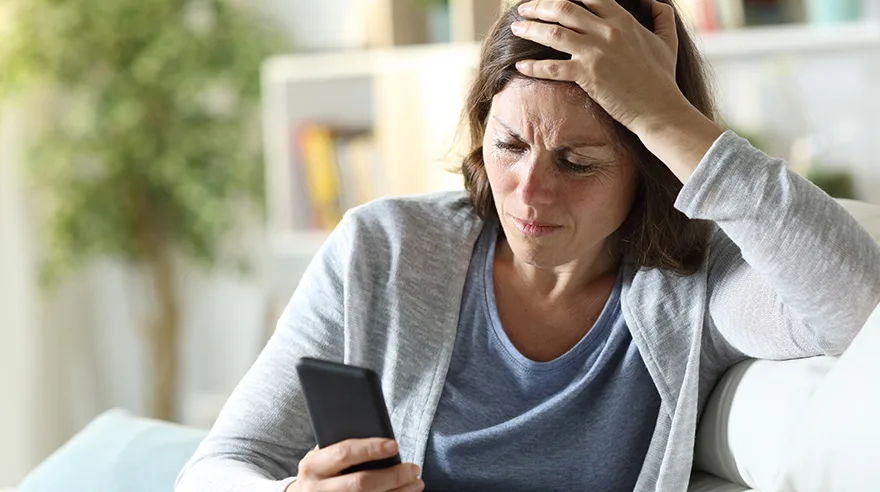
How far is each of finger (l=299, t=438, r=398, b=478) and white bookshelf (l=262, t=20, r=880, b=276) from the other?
163 cm

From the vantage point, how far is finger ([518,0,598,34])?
3.63 ft

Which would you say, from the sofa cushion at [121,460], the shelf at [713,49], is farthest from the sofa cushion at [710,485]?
the shelf at [713,49]

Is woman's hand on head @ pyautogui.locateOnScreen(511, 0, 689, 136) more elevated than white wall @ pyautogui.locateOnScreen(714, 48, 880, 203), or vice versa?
woman's hand on head @ pyautogui.locateOnScreen(511, 0, 689, 136)

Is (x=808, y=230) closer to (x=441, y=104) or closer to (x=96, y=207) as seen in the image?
(x=441, y=104)

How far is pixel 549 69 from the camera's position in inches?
45.1

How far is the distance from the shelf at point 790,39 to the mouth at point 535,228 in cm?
142

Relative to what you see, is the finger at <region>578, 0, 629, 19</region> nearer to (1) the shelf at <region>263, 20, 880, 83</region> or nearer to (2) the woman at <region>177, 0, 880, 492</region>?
(2) the woman at <region>177, 0, 880, 492</region>

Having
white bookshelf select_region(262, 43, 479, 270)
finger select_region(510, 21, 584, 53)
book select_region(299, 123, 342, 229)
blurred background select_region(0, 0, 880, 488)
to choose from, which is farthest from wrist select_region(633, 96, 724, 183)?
book select_region(299, 123, 342, 229)

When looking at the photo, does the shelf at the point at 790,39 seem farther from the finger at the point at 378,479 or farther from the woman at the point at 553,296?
the finger at the point at 378,479

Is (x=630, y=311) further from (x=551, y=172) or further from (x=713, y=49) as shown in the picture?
(x=713, y=49)

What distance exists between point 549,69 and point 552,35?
39 mm

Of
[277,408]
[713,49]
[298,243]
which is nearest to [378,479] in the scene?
[277,408]

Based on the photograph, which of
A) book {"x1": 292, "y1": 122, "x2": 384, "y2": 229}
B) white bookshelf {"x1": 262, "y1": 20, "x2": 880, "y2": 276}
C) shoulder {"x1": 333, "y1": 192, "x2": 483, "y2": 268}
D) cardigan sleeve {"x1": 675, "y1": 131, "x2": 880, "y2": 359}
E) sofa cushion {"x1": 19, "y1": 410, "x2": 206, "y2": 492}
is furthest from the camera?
book {"x1": 292, "y1": 122, "x2": 384, "y2": 229}

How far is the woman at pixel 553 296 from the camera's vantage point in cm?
112
